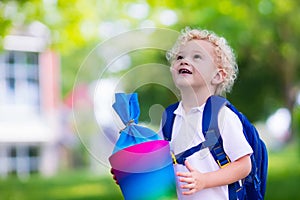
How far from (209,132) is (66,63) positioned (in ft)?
150

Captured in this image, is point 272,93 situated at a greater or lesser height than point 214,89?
greater

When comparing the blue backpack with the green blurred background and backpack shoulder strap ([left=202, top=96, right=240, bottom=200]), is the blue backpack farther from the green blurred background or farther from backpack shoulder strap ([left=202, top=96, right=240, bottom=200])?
the green blurred background

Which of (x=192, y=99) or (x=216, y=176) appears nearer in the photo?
(x=216, y=176)

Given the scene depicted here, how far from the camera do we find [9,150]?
39.4 meters

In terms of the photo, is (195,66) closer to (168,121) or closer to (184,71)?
(184,71)

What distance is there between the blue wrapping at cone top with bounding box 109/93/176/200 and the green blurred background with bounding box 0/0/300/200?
7340 millimetres

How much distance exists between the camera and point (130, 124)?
2900 millimetres

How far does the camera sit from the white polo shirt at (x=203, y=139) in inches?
115

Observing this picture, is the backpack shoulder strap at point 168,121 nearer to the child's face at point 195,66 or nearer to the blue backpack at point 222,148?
the blue backpack at point 222,148

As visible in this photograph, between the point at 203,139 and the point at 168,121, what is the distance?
203 mm

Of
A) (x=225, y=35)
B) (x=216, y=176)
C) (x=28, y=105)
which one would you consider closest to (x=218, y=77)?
(x=216, y=176)

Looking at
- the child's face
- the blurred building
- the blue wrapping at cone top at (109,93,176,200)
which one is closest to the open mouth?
the child's face

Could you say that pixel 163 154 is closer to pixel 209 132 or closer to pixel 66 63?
pixel 209 132

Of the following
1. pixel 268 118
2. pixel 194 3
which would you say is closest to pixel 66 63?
pixel 268 118
